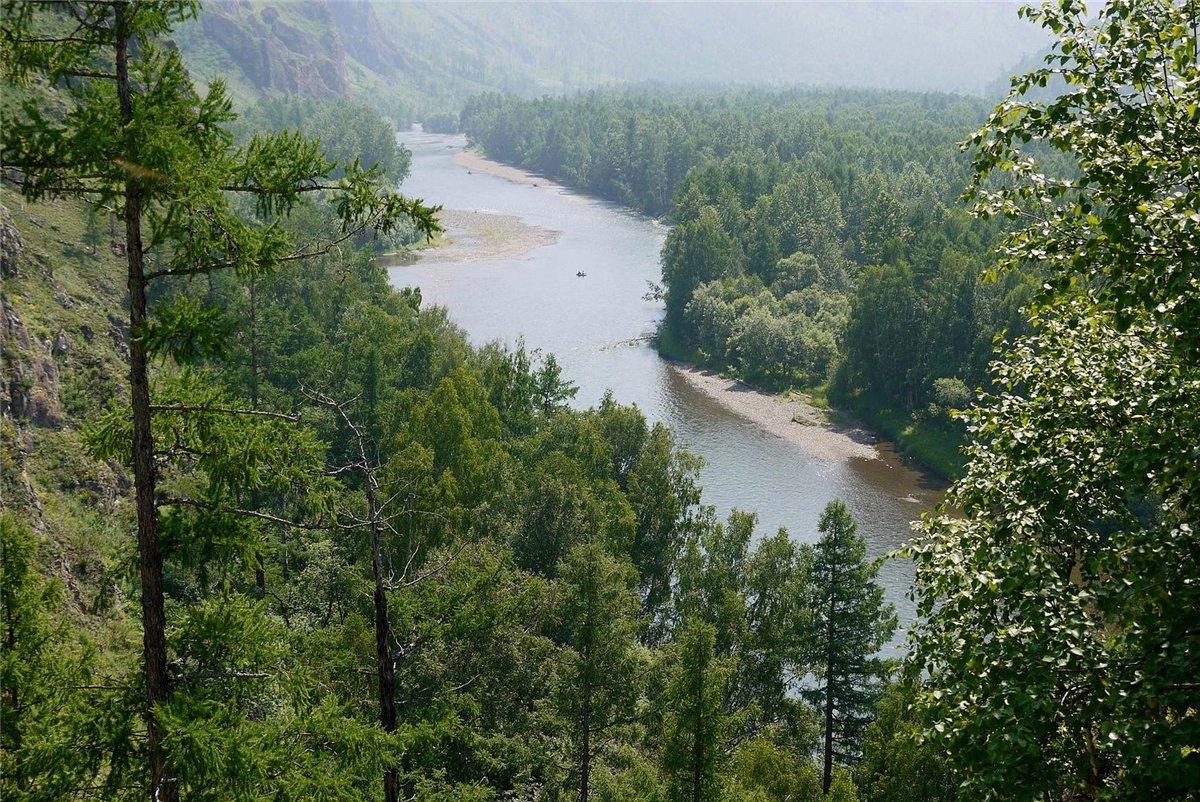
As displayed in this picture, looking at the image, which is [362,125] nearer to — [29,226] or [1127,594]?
[29,226]

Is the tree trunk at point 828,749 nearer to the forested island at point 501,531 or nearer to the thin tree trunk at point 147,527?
the forested island at point 501,531

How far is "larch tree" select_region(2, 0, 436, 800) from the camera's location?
9258 mm

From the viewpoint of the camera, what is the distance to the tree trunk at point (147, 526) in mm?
9906

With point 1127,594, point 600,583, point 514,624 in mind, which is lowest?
point 514,624

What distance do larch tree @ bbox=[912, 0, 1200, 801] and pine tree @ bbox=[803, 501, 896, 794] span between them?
926 inches

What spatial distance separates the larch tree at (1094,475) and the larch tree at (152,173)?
729 centimetres

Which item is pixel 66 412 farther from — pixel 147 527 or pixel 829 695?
pixel 147 527

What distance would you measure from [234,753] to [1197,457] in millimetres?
9541

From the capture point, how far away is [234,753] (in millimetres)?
9852

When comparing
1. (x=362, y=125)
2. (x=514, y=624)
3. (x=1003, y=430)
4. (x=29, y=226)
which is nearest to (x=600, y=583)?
(x=514, y=624)

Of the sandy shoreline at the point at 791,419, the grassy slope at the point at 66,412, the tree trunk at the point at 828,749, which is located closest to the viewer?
the grassy slope at the point at 66,412

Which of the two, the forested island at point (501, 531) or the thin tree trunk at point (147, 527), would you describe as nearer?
the forested island at point (501, 531)

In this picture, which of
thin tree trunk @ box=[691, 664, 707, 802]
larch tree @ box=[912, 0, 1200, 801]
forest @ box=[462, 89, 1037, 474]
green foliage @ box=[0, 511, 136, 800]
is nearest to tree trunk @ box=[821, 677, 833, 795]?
thin tree trunk @ box=[691, 664, 707, 802]

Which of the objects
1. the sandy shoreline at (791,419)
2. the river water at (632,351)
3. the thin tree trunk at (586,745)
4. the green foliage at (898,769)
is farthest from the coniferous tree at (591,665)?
the sandy shoreline at (791,419)
